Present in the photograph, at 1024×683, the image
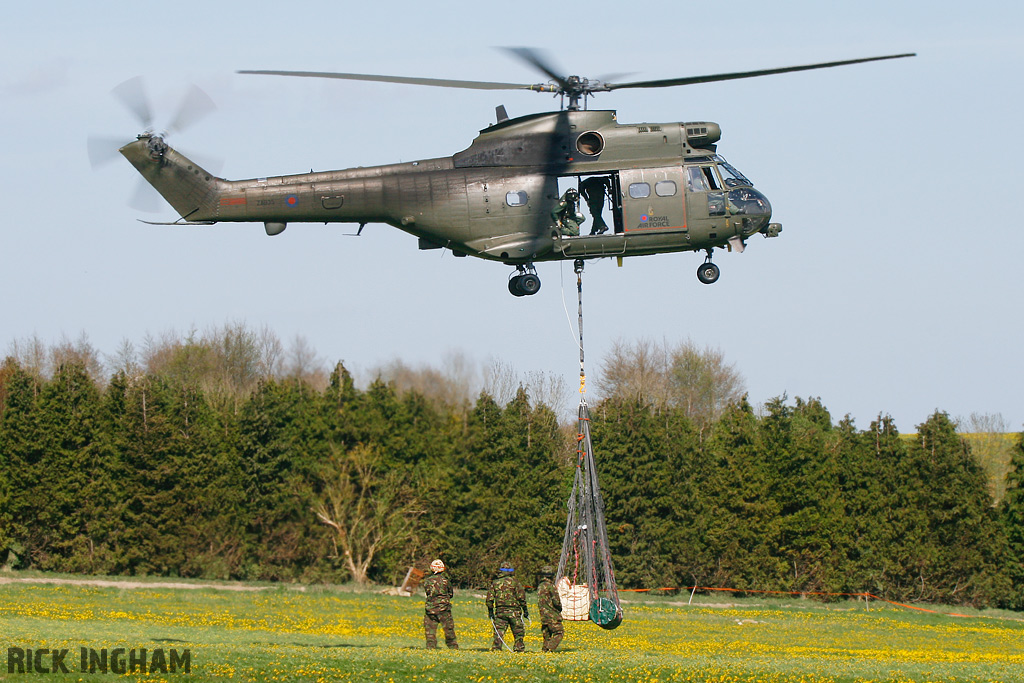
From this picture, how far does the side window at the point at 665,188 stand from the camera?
26750 mm

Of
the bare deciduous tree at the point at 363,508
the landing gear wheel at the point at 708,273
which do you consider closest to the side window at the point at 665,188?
the landing gear wheel at the point at 708,273

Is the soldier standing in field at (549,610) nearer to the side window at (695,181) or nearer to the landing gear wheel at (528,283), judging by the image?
the landing gear wheel at (528,283)

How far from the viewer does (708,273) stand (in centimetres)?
2791

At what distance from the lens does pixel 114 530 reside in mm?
59312

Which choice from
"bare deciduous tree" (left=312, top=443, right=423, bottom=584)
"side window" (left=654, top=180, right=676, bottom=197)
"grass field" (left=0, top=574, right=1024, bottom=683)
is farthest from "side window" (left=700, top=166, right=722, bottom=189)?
"bare deciduous tree" (left=312, top=443, right=423, bottom=584)

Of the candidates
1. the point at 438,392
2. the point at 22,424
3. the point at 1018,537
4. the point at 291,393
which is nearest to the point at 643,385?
the point at 438,392

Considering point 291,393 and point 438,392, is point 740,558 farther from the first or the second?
point 438,392

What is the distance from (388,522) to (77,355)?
119ft

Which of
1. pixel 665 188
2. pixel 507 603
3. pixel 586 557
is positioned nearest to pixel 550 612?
pixel 507 603

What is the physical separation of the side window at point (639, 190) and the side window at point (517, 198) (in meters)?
2.19

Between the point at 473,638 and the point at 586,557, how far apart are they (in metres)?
10.6

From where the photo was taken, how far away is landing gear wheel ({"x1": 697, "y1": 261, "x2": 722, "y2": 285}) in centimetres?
2786

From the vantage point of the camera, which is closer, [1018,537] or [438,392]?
[1018,537]

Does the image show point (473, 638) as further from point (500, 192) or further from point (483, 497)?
point (483, 497)
